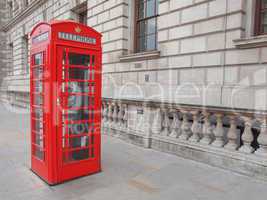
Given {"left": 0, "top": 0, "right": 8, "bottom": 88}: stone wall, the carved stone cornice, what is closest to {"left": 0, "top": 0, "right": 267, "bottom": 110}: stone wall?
the carved stone cornice

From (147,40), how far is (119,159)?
4380mm

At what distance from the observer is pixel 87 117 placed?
12.3ft

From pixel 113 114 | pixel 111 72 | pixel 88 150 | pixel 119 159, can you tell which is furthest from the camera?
pixel 111 72

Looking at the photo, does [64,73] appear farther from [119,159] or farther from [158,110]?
[158,110]

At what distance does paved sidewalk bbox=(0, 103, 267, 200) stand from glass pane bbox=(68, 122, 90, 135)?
31.9 inches

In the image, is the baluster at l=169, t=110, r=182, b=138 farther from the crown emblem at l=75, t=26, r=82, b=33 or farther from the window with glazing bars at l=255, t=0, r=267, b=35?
the crown emblem at l=75, t=26, r=82, b=33

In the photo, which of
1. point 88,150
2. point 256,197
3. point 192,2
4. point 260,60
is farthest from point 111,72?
point 256,197

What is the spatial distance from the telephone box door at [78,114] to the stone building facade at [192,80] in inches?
80.7

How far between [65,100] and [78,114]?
0.50 m

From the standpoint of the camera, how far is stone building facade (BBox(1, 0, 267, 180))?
392 centimetres

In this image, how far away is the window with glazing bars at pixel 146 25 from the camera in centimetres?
677

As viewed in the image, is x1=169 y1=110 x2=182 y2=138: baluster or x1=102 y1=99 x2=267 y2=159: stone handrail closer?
x1=102 y1=99 x2=267 y2=159: stone handrail

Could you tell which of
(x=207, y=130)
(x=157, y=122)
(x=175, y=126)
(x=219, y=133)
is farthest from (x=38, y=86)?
(x=219, y=133)

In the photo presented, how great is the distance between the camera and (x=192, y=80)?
5219 mm
